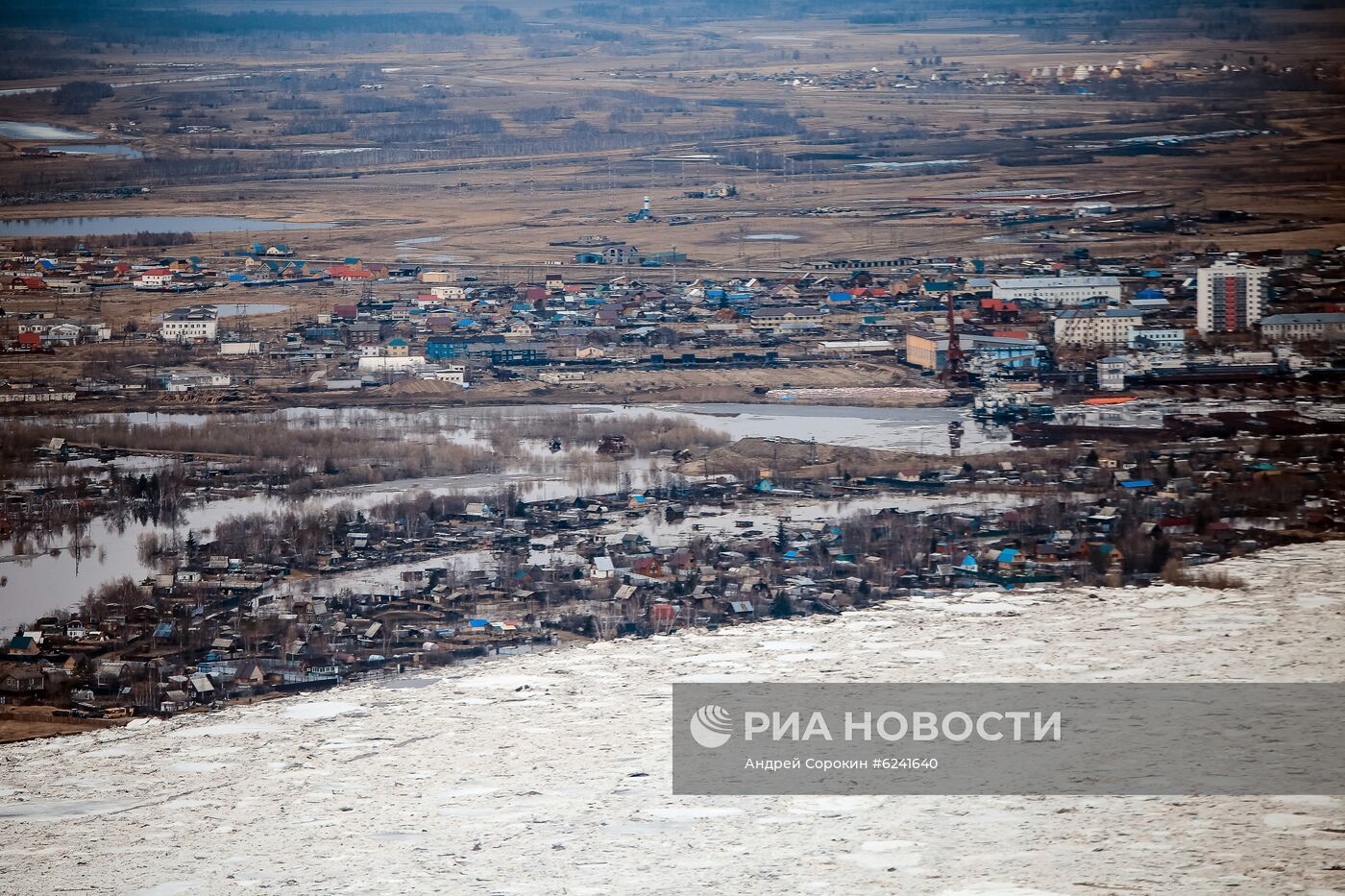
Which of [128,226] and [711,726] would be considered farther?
[128,226]

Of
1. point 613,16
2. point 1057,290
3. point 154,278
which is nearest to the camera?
point 1057,290

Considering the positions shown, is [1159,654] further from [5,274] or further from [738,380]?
[5,274]

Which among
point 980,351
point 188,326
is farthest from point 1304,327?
point 188,326

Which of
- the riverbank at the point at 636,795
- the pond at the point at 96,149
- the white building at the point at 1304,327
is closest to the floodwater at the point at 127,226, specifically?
A: the pond at the point at 96,149

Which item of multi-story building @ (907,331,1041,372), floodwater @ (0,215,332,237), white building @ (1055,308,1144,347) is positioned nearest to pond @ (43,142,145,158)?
floodwater @ (0,215,332,237)

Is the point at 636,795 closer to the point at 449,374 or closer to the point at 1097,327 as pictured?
the point at 449,374

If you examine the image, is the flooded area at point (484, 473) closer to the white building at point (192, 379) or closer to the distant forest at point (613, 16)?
the white building at point (192, 379)

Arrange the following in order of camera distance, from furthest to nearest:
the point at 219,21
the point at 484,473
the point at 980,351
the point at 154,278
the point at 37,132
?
the point at 219,21, the point at 37,132, the point at 154,278, the point at 980,351, the point at 484,473

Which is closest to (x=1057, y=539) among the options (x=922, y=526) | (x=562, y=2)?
(x=922, y=526)
